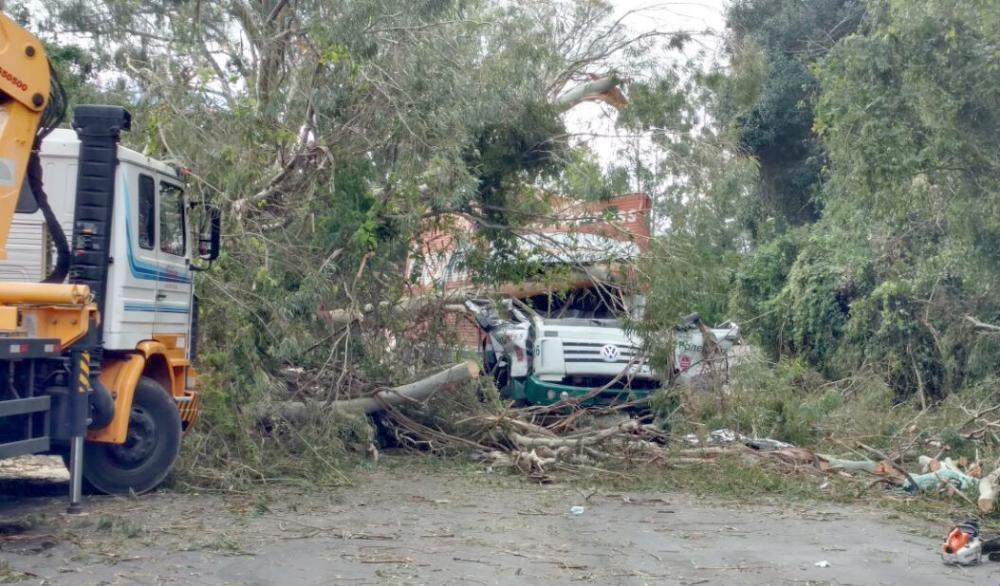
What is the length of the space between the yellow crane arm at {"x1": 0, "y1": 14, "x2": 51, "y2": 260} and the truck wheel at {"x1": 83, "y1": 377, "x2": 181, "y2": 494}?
5.96 feet

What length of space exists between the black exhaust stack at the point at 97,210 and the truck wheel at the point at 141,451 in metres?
0.56

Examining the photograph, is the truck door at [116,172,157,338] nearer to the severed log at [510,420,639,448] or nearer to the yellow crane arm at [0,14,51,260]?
the yellow crane arm at [0,14,51,260]

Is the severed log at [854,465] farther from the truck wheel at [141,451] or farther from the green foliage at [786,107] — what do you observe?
the green foliage at [786,107]

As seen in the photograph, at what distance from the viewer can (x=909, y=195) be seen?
1107 centimetres

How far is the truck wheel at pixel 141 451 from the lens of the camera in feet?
27.6

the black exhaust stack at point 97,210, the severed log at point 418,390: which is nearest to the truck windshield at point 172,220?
the black exhaust stack at point 97,210

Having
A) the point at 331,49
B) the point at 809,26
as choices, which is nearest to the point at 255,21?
the point at 331,49

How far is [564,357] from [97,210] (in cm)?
640

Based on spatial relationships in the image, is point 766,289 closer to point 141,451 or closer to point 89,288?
point 141,451

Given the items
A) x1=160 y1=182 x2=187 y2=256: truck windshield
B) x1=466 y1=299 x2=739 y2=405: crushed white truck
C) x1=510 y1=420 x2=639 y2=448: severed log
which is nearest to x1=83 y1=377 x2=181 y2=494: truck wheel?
x1=160 y1=182 x2=187 y2=256: truck windshield

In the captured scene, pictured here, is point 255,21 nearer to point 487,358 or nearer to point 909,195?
point 487,358

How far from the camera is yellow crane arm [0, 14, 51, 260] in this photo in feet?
A: 23.8

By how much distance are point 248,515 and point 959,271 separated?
10805 millimetres

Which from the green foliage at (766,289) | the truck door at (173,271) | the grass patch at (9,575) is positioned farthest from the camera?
the green foliage at (766,289)
